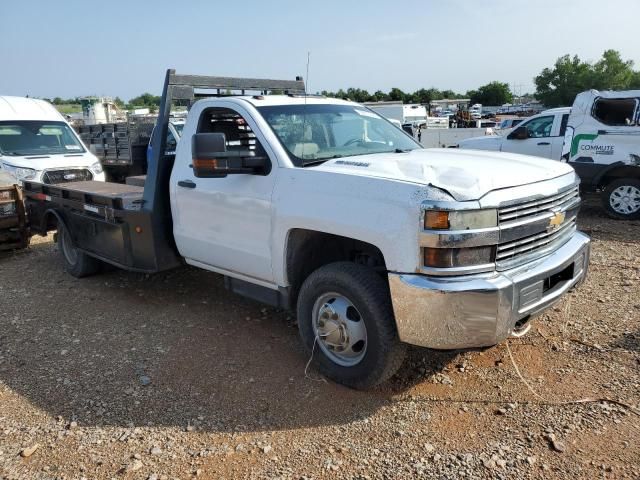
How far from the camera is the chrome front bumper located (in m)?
3.03

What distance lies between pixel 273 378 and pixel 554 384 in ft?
6.42

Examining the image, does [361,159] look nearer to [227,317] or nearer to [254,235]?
[254,235]

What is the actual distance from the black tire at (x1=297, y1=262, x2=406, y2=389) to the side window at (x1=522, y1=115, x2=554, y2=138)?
944cm

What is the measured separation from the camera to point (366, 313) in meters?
3.42

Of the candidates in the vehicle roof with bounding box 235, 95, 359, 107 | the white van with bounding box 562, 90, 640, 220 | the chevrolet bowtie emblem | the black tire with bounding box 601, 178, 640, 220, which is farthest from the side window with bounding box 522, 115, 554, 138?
the chevrolet bowtie emblem

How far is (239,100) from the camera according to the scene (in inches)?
173

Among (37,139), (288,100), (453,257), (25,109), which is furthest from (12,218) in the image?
(453,257)

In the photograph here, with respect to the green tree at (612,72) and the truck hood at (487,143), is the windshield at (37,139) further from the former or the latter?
the green tree at (612,72)

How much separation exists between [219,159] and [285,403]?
1.75 metres

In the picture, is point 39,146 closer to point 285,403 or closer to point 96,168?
point 96,168

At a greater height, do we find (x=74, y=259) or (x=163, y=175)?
(x=163, y=175)

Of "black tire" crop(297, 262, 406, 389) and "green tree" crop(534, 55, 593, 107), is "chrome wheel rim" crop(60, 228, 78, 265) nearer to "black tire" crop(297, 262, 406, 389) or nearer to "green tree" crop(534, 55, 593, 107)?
"black tire" crop(297, 262, 406, 389)

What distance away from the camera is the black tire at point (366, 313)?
3379mm

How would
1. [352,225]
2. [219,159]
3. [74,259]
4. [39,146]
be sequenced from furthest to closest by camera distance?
[39,146] → [74,259] → [219,159] → [352,225]
